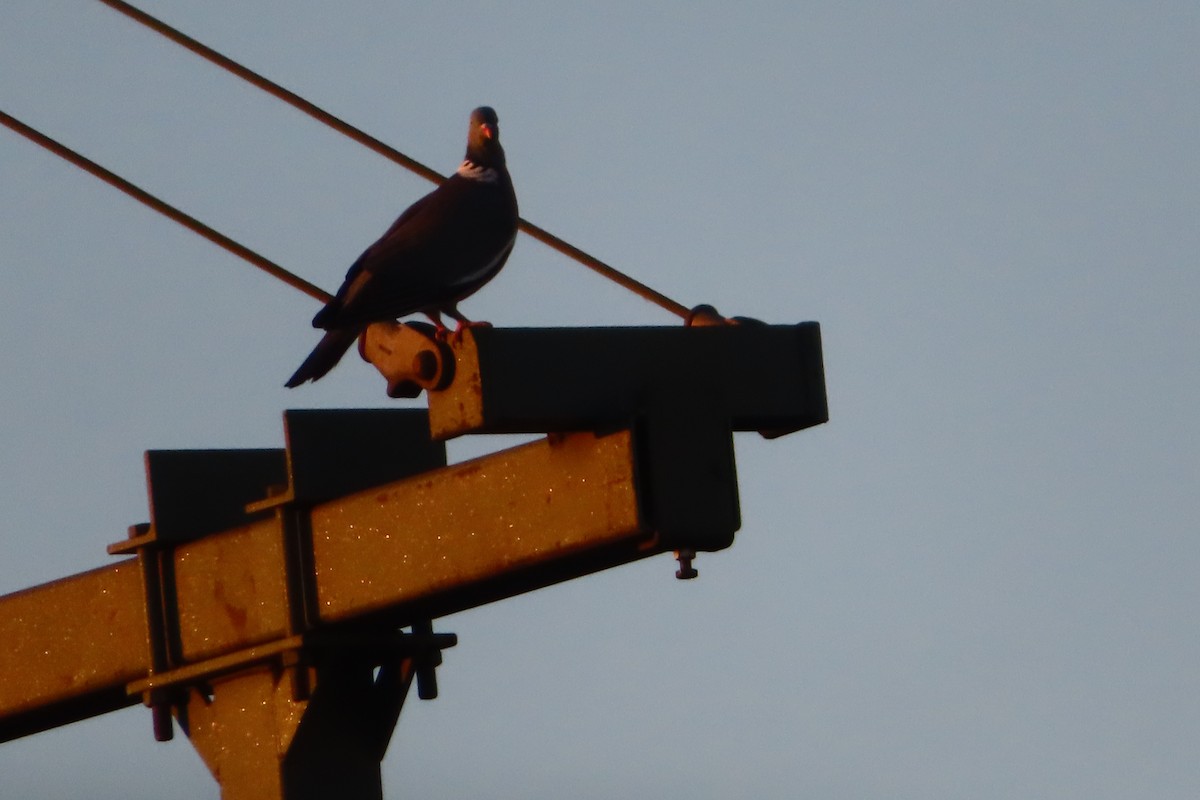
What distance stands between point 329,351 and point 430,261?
19.0 inches

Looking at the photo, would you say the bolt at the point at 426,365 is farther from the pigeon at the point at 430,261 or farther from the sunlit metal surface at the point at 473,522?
the pigeon at the point at 430,261

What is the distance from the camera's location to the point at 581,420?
160 inches

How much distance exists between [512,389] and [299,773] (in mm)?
1200

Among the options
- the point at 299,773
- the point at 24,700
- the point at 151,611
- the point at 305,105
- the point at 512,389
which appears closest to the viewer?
the point at 512,389

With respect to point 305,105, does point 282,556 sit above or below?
below

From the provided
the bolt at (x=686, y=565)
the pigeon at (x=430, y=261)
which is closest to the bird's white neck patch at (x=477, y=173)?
the pigeon at (x=430, y=261)

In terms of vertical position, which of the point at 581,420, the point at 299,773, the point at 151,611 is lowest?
the point at 299,773

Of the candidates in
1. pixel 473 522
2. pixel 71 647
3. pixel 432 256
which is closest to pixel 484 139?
pixel 432 256

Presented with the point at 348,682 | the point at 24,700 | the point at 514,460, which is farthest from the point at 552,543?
the point at 24,700

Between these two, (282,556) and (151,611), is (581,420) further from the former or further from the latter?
(151,611)

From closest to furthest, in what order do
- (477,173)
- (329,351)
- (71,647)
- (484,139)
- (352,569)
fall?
(352,569) → (329,351) → (71,647) → (477,173) → (484,139)

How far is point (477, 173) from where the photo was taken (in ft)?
20.1

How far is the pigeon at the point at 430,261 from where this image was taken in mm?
5078

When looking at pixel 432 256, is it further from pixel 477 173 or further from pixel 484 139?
pixel 484 139
